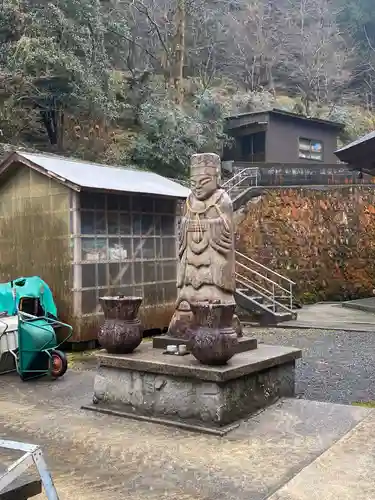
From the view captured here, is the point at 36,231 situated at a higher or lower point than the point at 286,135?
lower

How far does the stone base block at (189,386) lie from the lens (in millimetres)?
5270

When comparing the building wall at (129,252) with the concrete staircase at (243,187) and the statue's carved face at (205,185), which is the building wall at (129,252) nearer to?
the statue's carved face at (205,185)

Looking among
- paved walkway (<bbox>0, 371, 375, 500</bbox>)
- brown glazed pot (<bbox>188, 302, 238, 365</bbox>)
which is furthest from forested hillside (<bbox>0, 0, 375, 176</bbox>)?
brown glazed pot (<bbox>188, 302, 238, 365</bbox>)

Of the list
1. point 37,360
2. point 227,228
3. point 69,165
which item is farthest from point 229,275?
point 69,165

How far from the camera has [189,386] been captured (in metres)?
5.42

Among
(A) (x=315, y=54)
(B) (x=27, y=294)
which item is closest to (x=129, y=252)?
(B) (x=27, y=294)

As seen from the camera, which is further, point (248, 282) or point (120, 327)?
point (248, 282)

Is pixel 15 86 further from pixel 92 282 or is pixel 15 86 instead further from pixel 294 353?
pixel 294 353

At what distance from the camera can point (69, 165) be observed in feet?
34.7

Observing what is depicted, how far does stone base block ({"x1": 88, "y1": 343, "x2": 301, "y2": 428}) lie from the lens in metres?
5.27

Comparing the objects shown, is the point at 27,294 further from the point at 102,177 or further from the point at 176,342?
the point at 176,342

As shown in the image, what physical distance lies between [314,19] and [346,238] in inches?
1014

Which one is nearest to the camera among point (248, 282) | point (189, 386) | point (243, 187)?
point (189, 386)

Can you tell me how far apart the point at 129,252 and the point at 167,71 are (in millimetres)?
19372
